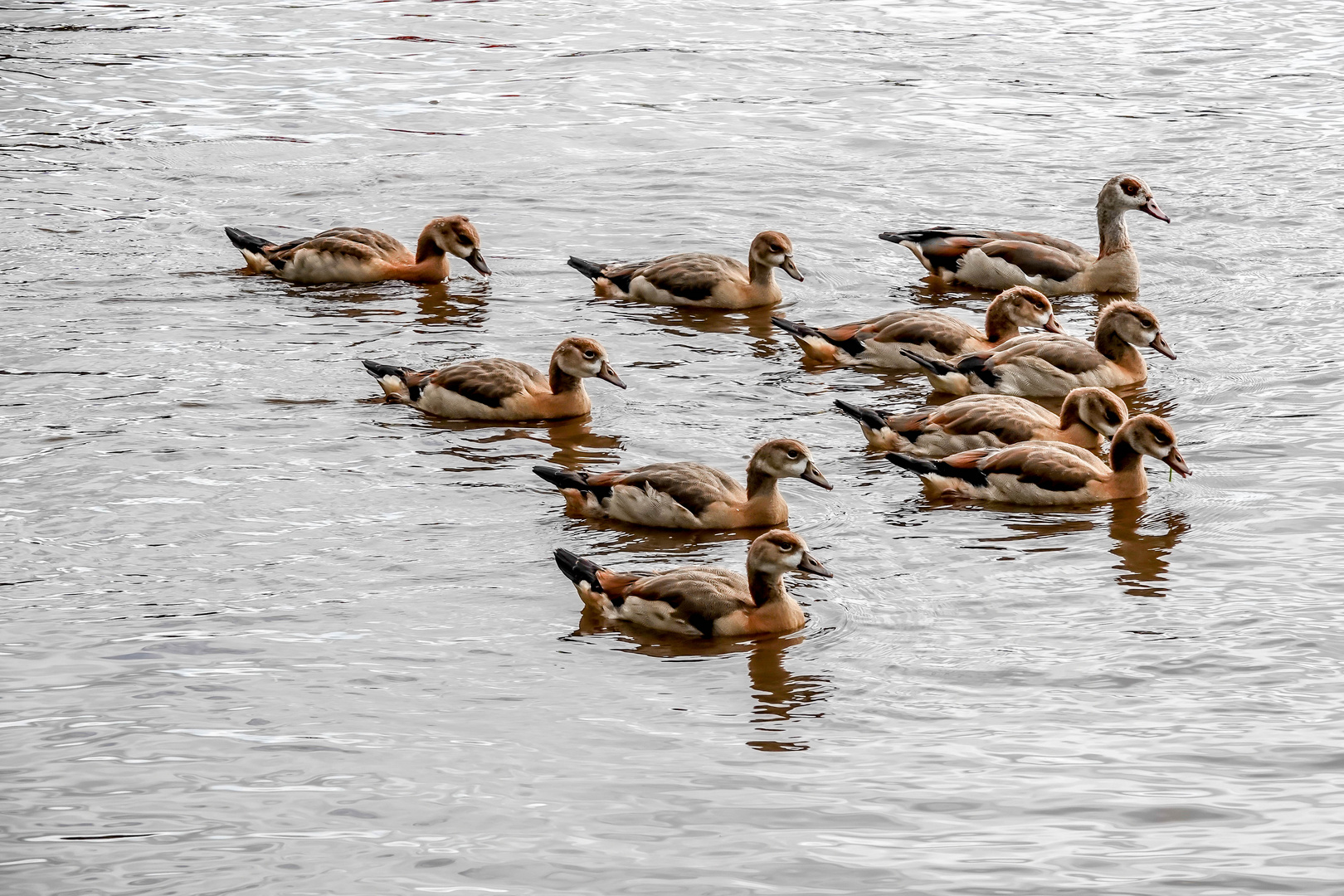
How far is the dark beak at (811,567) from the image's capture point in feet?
33.3

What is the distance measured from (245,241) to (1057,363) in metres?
7.65

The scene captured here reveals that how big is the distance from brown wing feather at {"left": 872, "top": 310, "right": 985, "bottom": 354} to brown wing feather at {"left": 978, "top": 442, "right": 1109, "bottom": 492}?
8.95 feet

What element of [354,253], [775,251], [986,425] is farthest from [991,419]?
[354,253]

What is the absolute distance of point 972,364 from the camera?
47.4 ft

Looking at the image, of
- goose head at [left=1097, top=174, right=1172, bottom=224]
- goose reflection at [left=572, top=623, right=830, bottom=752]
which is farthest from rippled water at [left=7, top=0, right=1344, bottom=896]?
goose head at [left=1097, top=174, right=1172, bottom=224]

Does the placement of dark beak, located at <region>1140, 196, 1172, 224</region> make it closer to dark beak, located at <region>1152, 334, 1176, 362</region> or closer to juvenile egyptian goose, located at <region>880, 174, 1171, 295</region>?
juvenile egyptian goose, located at <region>880, 174, 1171, 295</region>

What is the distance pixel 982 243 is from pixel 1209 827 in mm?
9917

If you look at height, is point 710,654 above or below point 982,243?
below

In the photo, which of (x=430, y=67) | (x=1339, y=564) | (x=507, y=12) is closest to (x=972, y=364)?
(x=1339, y=564)

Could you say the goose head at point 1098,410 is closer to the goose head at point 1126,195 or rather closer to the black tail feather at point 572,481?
the black tail feather at point 572,481

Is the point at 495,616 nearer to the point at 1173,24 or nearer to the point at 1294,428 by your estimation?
the point at 1294,428

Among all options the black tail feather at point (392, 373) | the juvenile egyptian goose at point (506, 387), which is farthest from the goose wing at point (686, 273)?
the black tail feather at point (392, 373)

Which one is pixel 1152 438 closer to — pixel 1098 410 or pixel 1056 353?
pixel 1098 410

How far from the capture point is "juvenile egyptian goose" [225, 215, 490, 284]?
56.5 feet
